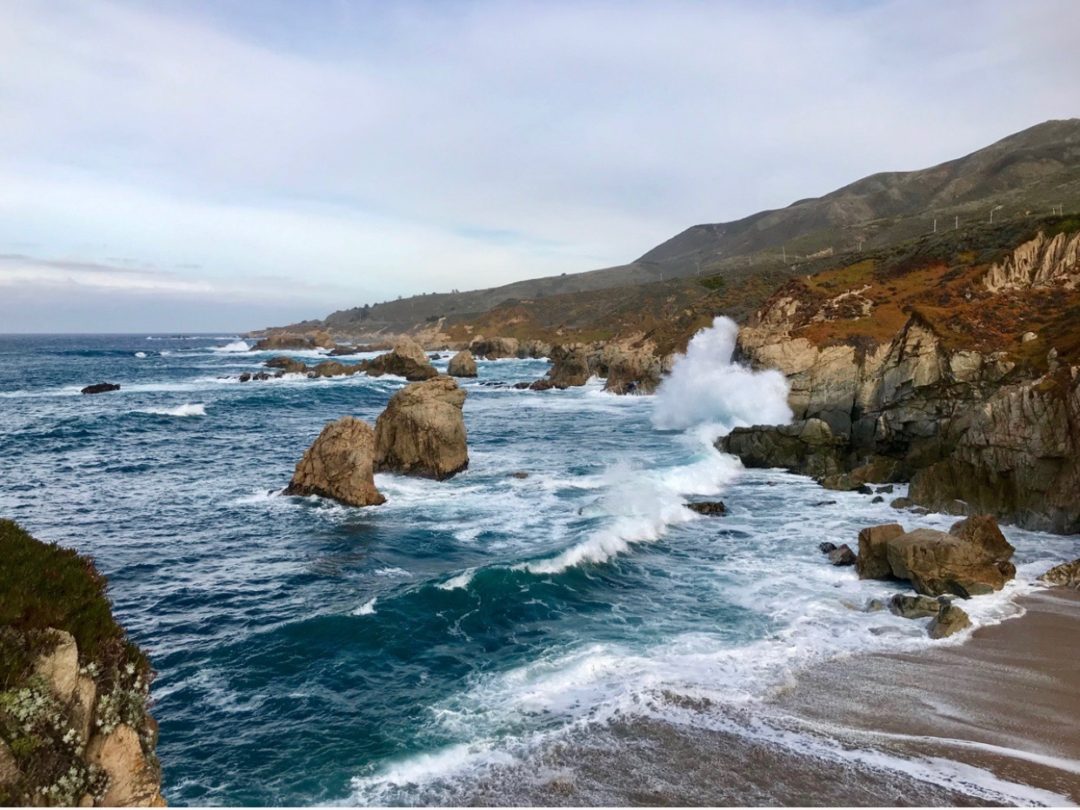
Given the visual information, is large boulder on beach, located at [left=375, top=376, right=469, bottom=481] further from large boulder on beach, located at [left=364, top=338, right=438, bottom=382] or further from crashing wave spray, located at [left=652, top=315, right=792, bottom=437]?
large boulder on beach, located at [left=364, top=338, right=438, bottom=382]

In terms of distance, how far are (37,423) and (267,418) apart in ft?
54.8

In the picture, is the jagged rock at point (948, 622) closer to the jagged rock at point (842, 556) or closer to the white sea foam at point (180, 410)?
the jagged rock at point (842, 556)

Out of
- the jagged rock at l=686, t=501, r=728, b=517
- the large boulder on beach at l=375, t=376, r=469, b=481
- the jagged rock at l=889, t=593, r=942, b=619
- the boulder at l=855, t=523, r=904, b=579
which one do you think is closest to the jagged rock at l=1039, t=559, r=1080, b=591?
the boulder at l=855, t=523, r=904, b=579

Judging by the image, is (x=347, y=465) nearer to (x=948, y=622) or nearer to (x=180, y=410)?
(x=948, y=622)

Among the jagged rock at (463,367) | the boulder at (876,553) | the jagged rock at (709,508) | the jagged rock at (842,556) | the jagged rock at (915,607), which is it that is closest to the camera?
the jagged rock at (915,607)

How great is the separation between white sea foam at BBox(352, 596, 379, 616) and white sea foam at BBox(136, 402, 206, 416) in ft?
159

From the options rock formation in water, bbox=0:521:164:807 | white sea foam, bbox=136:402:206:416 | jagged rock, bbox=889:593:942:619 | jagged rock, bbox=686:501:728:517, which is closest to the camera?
rock formation in water, bbox=0:521:164:807

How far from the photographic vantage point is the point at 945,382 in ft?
114

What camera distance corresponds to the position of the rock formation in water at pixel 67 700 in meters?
7.10

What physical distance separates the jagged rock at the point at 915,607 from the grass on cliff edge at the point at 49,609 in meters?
17.9

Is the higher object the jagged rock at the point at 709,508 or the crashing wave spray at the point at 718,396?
the crashing wave spray at the point at 718,396

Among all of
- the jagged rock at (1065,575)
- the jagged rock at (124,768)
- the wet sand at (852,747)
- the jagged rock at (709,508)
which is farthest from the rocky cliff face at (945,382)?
the jagged rock at (124,768)

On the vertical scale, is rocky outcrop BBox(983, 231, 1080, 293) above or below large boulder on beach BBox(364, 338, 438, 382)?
above

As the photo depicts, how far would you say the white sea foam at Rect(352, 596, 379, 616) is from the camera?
19406 mm
